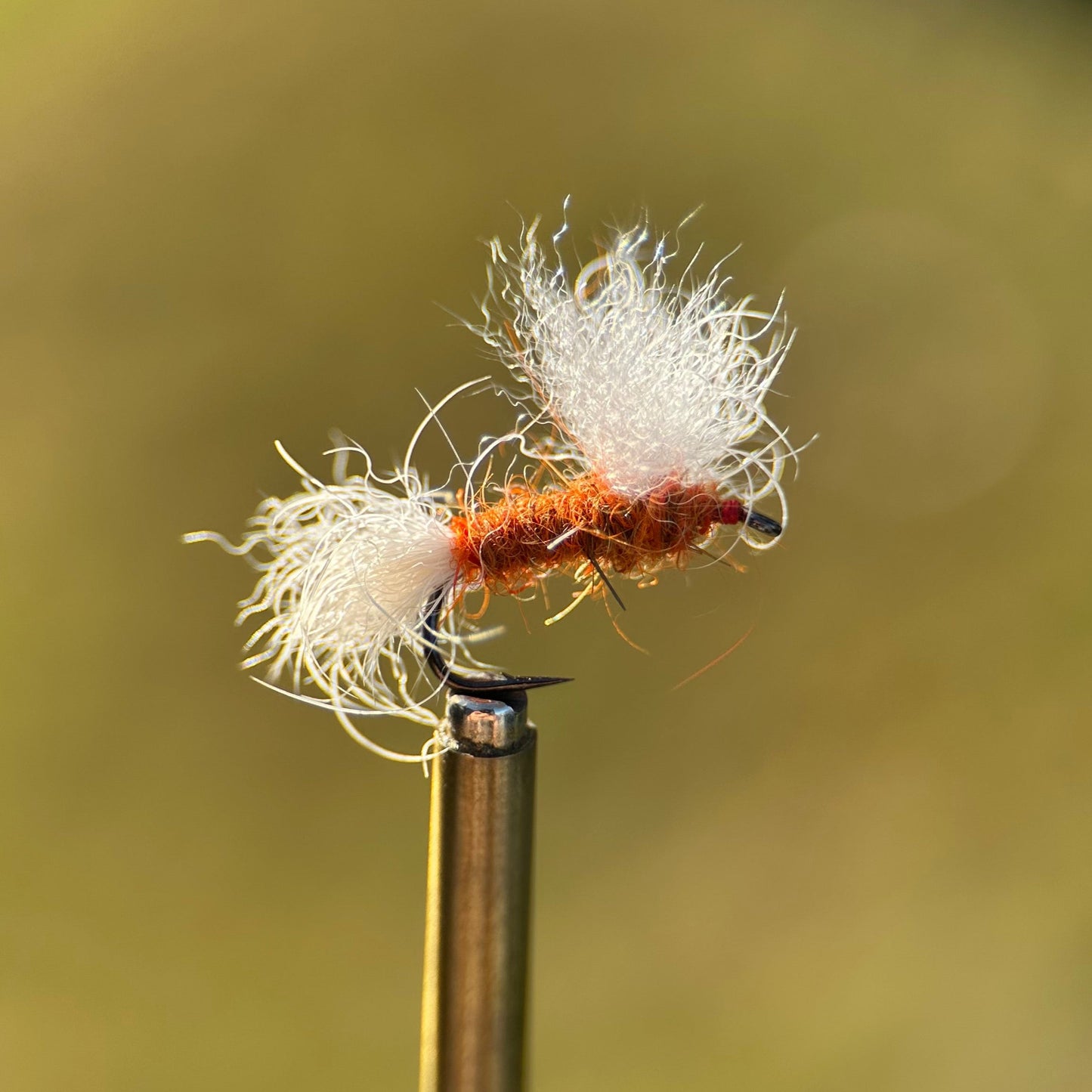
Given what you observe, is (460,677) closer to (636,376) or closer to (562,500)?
(562,500)

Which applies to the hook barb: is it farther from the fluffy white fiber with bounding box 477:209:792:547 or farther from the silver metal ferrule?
the fluffy white fiber with bounding box 477:209:792:547

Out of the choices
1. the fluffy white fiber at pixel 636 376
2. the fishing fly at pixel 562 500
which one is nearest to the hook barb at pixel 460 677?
the fishing fly at pixel 562 500

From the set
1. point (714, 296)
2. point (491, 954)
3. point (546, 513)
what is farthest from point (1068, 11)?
point (491, 954)

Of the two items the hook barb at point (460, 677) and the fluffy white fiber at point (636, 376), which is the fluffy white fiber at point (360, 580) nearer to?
the hook barb at point (460, 677)

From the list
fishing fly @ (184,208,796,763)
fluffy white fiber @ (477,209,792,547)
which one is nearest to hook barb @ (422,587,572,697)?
fishing fly @ (184,208,796,763)

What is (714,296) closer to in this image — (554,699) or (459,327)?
(459,327)

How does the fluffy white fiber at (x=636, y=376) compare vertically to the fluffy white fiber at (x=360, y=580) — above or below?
above

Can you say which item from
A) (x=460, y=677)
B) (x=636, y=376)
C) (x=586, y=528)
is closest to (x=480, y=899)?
(x=460, y=677)
